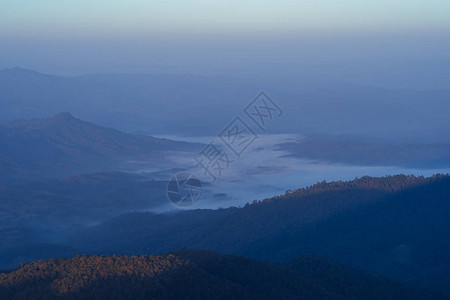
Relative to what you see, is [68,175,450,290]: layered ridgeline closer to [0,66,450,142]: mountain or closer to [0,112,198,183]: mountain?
[0,112,198,183]: mountain

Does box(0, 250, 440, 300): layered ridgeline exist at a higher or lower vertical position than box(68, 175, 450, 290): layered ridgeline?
lower

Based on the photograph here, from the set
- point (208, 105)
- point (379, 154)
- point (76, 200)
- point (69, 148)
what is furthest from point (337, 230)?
point (208, 105)

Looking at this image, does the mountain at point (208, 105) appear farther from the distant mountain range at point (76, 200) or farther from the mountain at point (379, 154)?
the distant mountain range at point (76, 200)

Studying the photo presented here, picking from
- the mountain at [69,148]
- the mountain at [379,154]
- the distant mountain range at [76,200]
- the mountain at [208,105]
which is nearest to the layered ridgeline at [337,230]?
the distant mountain range at [76,200]

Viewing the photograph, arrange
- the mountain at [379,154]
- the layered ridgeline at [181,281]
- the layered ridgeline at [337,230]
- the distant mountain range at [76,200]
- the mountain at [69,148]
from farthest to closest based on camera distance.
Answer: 1. the mountain at [379,154]
2. the mountain at [69,148]
3. the distant mountain range at [76,200]
4. the layered ridgeline at [337,230]
5. the layered ridgeline at [181,281]

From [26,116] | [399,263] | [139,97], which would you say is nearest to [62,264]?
[399,263]

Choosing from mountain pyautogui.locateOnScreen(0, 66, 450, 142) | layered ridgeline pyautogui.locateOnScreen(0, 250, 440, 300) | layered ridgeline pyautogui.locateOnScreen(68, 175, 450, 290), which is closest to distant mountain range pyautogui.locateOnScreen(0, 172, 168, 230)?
layered ridgeline pyautogui.locateOnScreen(68, 175, 450, 290)

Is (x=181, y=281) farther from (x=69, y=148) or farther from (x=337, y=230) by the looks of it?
(x=69, y=148)
